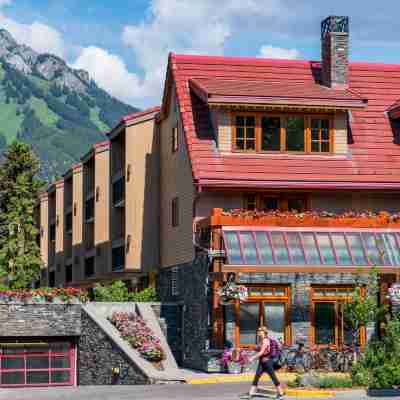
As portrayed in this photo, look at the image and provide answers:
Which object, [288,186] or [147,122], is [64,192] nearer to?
[147,122]

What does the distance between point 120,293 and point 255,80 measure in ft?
37.6

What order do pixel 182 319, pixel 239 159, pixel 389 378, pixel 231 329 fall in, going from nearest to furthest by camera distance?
pixel 389 378, pixel 231 329, pixel 239 159, pixel 182 319

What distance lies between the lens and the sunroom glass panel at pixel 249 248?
39.6 metres

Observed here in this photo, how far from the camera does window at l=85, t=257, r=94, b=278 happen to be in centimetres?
6615

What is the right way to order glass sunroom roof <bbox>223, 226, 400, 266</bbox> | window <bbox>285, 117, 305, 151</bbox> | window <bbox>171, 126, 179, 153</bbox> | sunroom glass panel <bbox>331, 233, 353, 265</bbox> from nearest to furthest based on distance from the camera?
glass sunroom roof <bbox>223, 226, 400, 266</bbox>, sunroom glass panel <bbox>331, 233, 353, 265</bbox>, window <bbox>285, 117, 305, 151</bbox>, window <bbox>171, 126, 179, 153</bbox>

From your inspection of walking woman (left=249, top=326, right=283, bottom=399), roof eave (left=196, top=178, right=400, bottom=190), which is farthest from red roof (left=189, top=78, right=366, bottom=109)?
walking woman (left=249, top=326, right=283, bottom=399)

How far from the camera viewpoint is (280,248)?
40.4m

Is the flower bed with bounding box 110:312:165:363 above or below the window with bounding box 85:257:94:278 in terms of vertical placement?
below

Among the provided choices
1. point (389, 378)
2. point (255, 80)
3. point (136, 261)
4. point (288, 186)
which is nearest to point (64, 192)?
point (136, 261)

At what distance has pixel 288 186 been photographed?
1683 inches

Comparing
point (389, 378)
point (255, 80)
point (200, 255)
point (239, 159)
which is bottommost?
point (389, 378)

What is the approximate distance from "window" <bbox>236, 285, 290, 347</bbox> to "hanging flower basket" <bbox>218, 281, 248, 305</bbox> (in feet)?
3.50

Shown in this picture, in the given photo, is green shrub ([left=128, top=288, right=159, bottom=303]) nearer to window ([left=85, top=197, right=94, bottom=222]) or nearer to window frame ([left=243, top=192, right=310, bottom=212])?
window frame ([left=243, top=192, right=310, bottom=212])

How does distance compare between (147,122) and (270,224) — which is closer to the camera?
(270,224)
